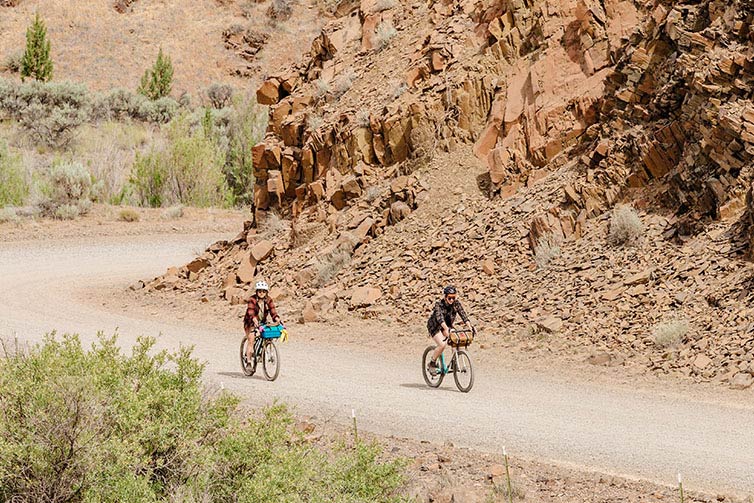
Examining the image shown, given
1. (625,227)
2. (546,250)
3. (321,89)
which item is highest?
(321,89)

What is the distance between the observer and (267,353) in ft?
51.2

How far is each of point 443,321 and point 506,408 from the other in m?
1.92

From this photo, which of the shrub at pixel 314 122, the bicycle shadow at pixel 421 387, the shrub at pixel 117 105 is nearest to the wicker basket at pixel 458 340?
the bicycle shadow at pixel 421 387

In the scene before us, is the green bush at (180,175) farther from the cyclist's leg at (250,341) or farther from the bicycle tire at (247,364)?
the cyclist's leg at (250,341)

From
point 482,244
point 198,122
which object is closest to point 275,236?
point 482,244

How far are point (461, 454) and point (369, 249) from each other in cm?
1146

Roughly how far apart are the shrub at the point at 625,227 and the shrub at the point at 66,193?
984 inches

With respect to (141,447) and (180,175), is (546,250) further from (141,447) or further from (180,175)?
(180,175)

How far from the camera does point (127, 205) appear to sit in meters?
41.3

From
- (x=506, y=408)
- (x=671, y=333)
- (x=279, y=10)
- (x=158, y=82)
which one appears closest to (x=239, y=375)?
(x=506, y=408)

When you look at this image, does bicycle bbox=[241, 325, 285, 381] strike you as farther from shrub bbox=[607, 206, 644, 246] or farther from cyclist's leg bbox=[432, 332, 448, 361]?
shrub bbox=[607, 206, 644, 246]

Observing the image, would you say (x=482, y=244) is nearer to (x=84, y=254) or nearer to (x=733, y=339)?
(x=733, y=339)

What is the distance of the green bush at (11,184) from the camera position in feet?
131

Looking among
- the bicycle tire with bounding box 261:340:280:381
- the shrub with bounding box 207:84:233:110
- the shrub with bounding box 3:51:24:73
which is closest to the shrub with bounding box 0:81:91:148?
the shrub with bounding box 207:84:233:110
